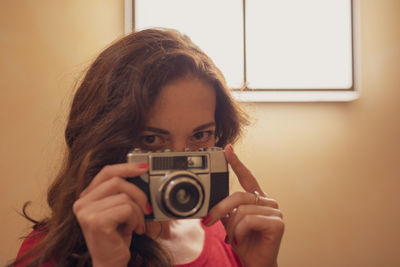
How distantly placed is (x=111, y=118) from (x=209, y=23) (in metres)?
0.60

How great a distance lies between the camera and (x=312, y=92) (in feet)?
3.46

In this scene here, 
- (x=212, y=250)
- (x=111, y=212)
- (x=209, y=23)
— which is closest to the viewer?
(x=111, y=212)

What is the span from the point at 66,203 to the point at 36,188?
0.54m

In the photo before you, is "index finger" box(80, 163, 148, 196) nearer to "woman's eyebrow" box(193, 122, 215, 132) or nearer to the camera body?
the camera body

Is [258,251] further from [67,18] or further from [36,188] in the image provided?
[67,18]

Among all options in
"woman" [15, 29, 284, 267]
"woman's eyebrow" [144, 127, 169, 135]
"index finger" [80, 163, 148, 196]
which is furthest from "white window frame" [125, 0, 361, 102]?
Result: "index finger" [80, 163, 148, 196]

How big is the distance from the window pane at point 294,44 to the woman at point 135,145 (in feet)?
1.37

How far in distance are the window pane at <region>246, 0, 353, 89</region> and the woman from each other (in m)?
0.42

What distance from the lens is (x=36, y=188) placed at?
3.43 feet

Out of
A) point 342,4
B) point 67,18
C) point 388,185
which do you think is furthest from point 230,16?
point 388,185

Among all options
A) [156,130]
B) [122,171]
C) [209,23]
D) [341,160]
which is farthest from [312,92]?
[122,171]

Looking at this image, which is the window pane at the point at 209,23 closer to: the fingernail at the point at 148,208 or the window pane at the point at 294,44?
the window pane at the point at 294,44

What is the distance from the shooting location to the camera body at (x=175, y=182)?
50 centimetres

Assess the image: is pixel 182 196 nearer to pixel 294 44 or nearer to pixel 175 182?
pixel 175 182
